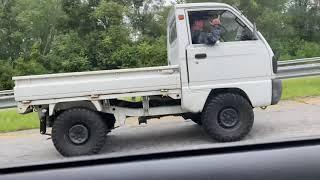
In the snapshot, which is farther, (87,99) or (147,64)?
(147,64)

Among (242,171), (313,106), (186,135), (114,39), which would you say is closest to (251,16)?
(114,39)

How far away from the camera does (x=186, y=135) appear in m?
9.26

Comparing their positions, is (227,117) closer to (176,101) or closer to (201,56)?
(176,101)

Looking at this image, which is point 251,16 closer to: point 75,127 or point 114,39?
point 114,39

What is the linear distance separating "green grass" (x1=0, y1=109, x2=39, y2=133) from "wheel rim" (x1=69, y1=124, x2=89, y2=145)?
3753mm

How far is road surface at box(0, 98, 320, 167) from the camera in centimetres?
839

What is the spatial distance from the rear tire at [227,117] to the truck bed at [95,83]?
599 mm

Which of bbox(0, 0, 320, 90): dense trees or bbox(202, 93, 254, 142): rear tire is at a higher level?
bbox(0, 0, 320, 90): dense trees

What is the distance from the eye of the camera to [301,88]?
1388 cm

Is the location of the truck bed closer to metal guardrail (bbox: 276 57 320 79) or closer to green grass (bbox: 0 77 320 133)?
green grass (bbox: 0 77 320 133)

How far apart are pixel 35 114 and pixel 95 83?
4890 mm

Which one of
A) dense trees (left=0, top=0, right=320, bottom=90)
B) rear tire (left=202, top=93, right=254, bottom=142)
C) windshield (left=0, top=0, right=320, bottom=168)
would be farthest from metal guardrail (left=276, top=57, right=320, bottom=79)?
dense trees (left=0, top=0, right=320, bottom=90)

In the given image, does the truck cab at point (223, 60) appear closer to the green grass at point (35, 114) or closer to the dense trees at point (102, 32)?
the green grass at point (35, 114)

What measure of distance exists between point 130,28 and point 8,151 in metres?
20.6
